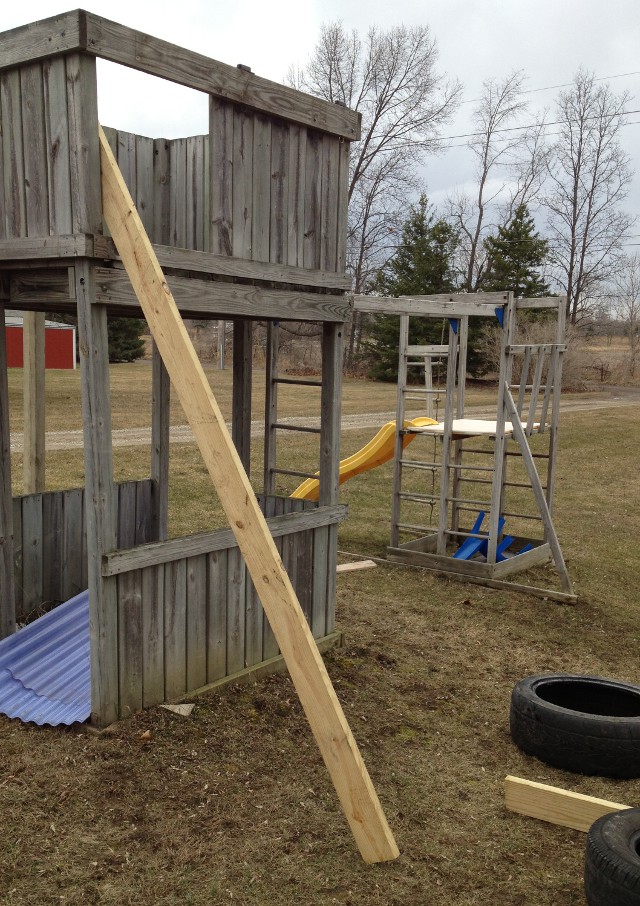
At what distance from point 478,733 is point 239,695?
1.53m

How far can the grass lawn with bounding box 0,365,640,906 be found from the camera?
359 cm

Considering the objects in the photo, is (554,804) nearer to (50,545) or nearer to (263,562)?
(263,562)

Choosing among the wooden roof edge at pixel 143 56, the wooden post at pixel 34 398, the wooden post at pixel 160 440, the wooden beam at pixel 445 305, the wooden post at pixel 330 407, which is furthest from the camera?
the wooden beam at pixel 445 305

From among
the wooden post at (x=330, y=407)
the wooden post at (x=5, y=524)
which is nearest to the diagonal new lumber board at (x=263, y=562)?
the wooden post at (x=5, y=524)

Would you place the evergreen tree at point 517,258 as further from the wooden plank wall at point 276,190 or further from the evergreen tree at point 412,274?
the wooden plank wall at point 276,190

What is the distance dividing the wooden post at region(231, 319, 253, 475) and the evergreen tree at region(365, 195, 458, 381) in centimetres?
3069

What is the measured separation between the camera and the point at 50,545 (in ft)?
21.0

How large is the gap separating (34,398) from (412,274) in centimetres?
3394

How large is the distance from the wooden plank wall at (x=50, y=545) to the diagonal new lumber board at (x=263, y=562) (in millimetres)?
2703

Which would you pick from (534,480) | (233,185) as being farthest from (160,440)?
(534,480)

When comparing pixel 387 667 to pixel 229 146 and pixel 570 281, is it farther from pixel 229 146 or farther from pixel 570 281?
pixel 570 281

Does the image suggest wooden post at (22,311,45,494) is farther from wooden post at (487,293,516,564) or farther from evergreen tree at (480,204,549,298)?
evergreen tree at (480,204,549,298)

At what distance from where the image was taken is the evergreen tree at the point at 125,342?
37.6 metres

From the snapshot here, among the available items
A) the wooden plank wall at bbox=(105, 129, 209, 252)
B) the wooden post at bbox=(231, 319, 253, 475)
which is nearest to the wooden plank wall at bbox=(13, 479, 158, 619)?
the wooden post at bbox=(231, 319, 253, 475)
